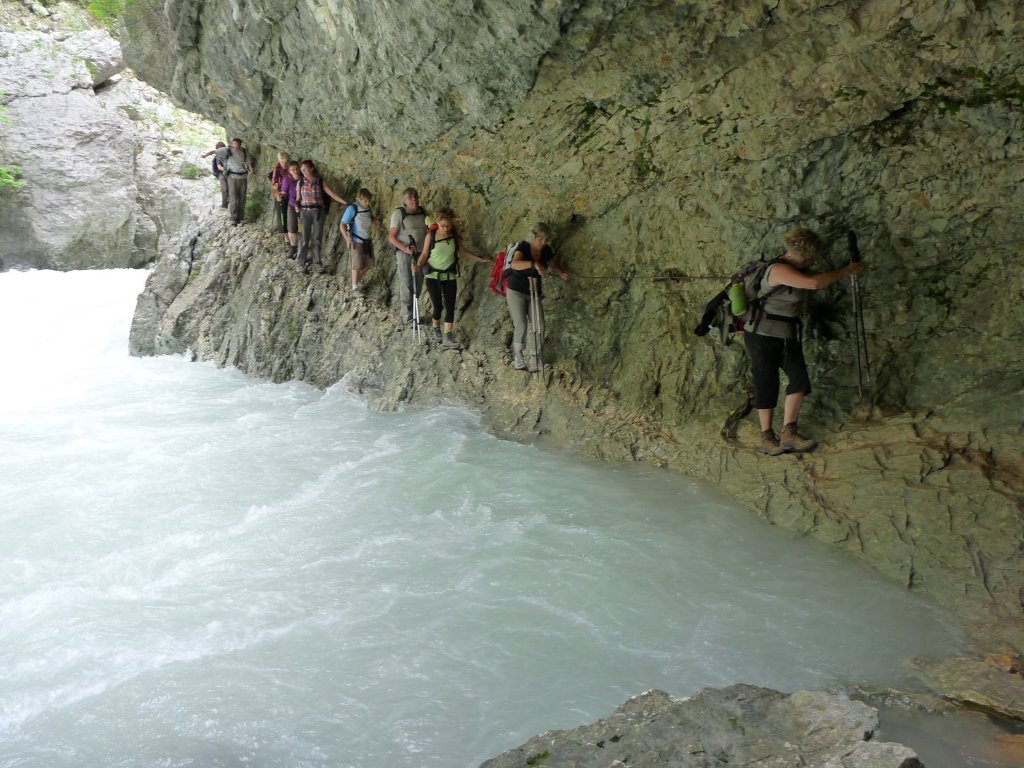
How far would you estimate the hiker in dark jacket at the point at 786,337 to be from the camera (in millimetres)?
6664

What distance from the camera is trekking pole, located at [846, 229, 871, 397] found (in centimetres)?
680

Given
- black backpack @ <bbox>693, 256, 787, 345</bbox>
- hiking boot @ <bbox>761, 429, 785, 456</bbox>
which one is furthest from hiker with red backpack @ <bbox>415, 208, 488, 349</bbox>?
hiking boot @ <bbox>761, 429, 785, 456</bbox>

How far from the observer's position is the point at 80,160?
2548 centimetres

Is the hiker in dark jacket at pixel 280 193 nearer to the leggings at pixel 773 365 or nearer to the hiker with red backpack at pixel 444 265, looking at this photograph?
the hiker with red backpack at pixel 444 265

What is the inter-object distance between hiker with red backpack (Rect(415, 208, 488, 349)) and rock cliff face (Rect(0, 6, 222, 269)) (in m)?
17.6

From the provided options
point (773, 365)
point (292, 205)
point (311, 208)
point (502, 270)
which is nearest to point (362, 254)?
point (311, 208)

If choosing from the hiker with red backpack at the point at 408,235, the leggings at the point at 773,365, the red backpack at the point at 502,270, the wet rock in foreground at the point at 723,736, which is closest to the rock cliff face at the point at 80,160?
the hiker with red backpack at the point at 408,235

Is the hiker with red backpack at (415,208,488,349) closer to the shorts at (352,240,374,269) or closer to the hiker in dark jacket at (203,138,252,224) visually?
the shorts at (352,240,374,269)

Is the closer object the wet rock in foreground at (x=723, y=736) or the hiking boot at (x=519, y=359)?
the wet rock in foreground at (x=723, y=736)

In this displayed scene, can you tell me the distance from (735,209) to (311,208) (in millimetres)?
7500

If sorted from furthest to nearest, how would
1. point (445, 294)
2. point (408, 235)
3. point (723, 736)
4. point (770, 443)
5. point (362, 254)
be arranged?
point (362, 254) → point (408, 235) → point (445, 294) → point (770, 443) → point (723, 736)

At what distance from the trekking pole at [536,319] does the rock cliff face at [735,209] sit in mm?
214

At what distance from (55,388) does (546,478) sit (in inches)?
366

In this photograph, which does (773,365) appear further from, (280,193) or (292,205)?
(280,193)
